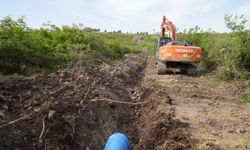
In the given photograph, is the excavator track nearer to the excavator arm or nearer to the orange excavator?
the orange excavator

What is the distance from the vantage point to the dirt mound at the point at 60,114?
469cm

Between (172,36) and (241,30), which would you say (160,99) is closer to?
(241,30)

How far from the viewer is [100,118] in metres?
6.82

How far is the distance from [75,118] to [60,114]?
1.14ft

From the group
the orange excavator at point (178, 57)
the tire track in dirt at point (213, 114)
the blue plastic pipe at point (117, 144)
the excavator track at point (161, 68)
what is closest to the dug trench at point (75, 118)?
the tire track in dirt at point (213, 114)

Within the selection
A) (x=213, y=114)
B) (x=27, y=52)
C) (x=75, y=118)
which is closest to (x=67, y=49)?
(x=27, y=52)

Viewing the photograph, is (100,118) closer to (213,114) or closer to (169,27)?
(213,114)

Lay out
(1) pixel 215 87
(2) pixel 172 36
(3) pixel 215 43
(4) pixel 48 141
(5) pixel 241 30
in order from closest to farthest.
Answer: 1. (4) pixel 48 141
2. (1) pixel 215 87
3. (5) pixel 241 30
4. (3) pixel 215 43
5. (2) pixel 172 36

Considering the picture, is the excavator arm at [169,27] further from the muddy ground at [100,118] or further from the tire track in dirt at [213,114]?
the muddy ground at [100,118]

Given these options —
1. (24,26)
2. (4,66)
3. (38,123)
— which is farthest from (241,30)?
(38,123)

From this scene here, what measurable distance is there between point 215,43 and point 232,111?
31.6ft

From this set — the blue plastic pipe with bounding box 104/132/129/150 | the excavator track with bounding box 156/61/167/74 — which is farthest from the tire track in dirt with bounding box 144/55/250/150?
the excavator track with bounding box 156/61/167/74

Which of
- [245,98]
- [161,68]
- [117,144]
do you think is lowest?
[245,98]

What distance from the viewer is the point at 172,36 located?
20.0 m
